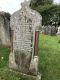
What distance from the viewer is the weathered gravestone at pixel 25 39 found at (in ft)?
30.6

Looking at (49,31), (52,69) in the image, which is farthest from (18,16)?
(49,31)

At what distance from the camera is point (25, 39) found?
9.53 meters

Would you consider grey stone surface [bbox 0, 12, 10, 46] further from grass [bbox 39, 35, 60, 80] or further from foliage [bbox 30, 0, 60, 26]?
foliage [bbox 30, 0, 60, 26]

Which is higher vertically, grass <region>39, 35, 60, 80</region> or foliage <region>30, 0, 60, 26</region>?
foliage <region>30, 0, 60, 26</region>

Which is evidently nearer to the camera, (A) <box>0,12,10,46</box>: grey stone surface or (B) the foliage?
(A) <box>0,12,10,46</box>: grey stone surface

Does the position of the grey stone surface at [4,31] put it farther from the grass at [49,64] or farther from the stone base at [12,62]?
the stone base at [12,62]

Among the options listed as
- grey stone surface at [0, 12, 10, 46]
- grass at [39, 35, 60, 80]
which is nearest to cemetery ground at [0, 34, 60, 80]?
grass at [39, 35, 60, 80]

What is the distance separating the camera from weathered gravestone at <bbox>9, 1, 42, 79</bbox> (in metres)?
9.34

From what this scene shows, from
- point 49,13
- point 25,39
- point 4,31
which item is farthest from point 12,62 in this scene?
point 49,13

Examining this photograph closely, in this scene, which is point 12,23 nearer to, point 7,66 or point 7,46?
point 7,66

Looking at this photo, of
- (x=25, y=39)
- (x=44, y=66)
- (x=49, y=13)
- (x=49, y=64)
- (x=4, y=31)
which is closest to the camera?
(x=25, y=39)

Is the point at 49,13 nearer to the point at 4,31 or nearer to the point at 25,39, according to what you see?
the point at 4,31

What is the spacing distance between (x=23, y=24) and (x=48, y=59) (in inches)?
109

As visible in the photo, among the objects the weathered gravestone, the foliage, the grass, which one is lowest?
the grass
